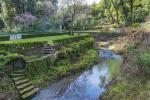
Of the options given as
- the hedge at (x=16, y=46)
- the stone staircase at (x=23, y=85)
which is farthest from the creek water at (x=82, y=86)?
the hedge at (x=16, y=46)

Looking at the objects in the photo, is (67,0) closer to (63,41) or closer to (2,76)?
(63,41)

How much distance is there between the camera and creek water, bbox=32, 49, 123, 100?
1847cm

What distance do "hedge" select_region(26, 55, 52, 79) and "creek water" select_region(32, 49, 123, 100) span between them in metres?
1.60

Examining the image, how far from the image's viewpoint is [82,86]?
836 inches

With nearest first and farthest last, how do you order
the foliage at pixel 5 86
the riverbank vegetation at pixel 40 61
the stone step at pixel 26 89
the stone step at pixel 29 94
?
the foliage at pixel 5 86 < the stone step at pixel 29 94 < the stone step at pixel 26 89 < the riverbank vegetation at pixel 40 61

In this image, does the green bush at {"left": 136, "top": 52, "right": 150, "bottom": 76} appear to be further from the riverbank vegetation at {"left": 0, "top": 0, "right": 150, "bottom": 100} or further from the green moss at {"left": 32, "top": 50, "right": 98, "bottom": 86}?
the green moss at {"left": 32, "top": 50, "right": 98, "bottom": 86}

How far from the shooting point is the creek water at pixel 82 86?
1847cm

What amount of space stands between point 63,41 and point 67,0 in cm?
1610

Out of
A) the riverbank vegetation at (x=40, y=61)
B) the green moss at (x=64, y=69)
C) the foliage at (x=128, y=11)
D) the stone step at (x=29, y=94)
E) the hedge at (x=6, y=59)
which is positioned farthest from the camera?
the foliage at (x=128, y=11)

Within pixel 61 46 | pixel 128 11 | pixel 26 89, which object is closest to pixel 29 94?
pixel 26 89

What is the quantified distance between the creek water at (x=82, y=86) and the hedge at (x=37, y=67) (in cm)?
160

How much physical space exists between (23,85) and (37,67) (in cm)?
347

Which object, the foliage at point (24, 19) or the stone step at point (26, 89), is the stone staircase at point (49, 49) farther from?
the foliage at point (24, 19)

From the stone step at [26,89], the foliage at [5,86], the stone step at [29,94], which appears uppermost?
the foliage at [5,86]
